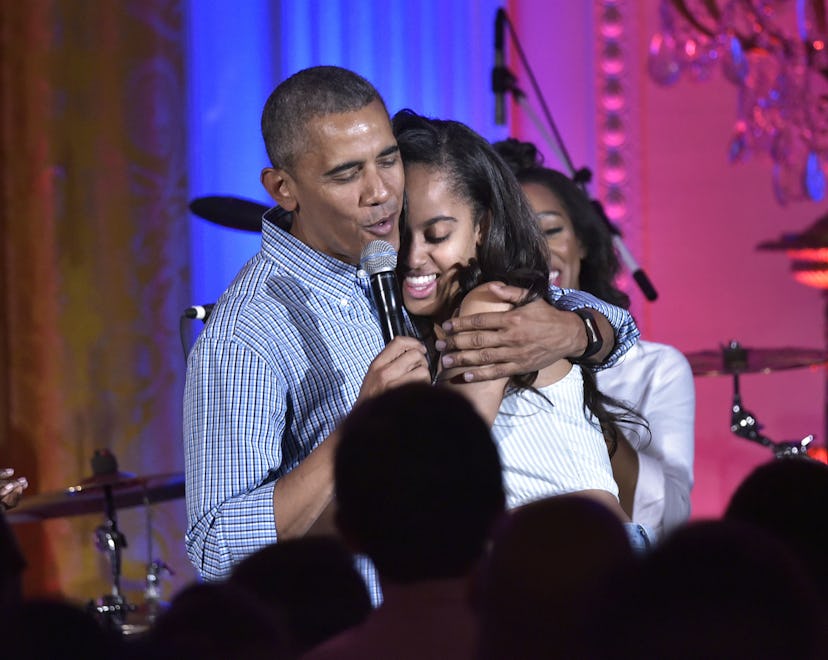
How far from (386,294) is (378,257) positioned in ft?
0.25

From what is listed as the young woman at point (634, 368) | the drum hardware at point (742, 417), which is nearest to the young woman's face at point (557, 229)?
the young woman at point (634, 368)

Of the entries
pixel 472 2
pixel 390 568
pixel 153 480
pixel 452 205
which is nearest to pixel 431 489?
pixel 390 568

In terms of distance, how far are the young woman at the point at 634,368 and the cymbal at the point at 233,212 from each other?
691 mm

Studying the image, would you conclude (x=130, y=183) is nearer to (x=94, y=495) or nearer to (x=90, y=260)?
(x=90, y=260)

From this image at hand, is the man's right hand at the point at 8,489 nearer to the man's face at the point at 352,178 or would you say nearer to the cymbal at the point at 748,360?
the man's face at the point at 352,178

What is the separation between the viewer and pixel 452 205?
1.99m

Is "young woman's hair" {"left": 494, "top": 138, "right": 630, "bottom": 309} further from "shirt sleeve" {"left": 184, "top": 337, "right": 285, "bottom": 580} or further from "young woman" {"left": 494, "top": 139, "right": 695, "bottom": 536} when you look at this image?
"shirt sleeve" {"left": 184, "top": 337, "right": 285, "bottom": 580}

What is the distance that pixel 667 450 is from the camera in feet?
9.46

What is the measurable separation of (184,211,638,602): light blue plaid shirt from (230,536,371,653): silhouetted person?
2.44 ft

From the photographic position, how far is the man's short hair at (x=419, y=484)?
0.83 m

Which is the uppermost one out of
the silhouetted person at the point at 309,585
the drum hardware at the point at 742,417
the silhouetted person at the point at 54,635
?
the silhouetted person at the point at 54,635

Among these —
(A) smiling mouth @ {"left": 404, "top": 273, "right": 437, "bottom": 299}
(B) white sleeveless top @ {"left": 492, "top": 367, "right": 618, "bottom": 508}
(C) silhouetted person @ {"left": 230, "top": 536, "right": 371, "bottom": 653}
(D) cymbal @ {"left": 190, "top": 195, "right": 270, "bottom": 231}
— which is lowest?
(B) white sleeveless top @ {"left": 492, "top": 367, "right": 618, "bottom": 508}

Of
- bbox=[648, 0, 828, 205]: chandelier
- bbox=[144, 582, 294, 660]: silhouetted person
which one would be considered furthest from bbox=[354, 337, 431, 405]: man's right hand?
bbox=[648, 0, 828, 205]: chandelier

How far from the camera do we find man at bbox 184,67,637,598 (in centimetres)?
167
